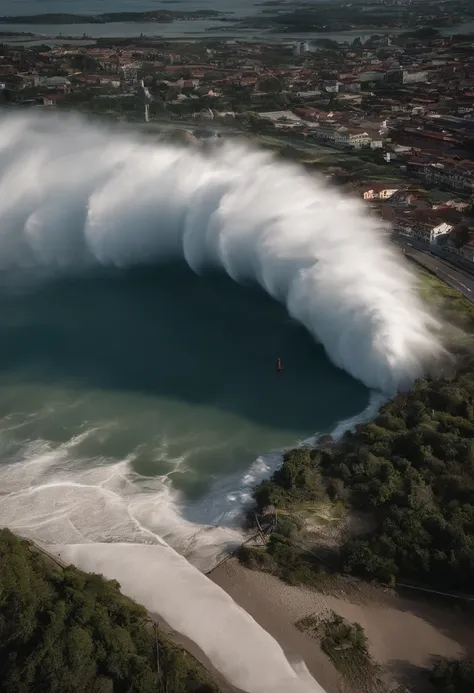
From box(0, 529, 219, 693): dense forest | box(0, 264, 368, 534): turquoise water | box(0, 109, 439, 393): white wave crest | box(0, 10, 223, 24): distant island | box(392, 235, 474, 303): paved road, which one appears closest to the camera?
box(0, 529, 219, 693): dense forest

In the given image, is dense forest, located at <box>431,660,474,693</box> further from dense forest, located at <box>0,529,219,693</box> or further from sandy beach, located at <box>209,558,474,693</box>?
dense forest, located at <box>0,529,219,693</box>

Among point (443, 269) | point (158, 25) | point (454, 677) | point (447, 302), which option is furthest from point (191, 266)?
point (158, 25)

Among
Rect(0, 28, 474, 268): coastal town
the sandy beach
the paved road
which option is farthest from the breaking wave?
Rect(0, 28, 474, 268): coastal town

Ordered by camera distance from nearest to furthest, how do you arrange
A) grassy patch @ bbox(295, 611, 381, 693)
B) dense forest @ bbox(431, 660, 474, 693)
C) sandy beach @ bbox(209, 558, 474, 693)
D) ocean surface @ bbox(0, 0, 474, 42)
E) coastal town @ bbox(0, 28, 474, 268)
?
dense forest @ bbox(431, 660, 474, 693), grassy patch @ bbox(295, 611, 381, 693), sandy beach @ bbox(209, 558, 474, 693), coastal town @ bbox(0, 28, 474, 268), ocean surface @ bbox(0, 0, 474, 42)

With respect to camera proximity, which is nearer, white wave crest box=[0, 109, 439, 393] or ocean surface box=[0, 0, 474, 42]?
white wave crest box=[0, 109, 439, 393]

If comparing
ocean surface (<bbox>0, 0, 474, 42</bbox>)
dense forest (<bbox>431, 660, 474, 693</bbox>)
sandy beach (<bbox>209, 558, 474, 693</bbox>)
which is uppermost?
ocean surface (<bbox>0, 0, 474, 42</bbox>)

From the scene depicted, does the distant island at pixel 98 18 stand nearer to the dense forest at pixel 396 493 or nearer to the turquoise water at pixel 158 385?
the turquoise water at pixel 158 385

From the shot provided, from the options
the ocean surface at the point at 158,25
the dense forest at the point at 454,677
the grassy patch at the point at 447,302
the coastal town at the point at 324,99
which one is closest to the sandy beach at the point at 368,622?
the dense forest at the point at 454,677

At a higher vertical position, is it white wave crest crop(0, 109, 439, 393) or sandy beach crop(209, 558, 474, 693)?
white wave crest crop(0, 109, 439, 393)
